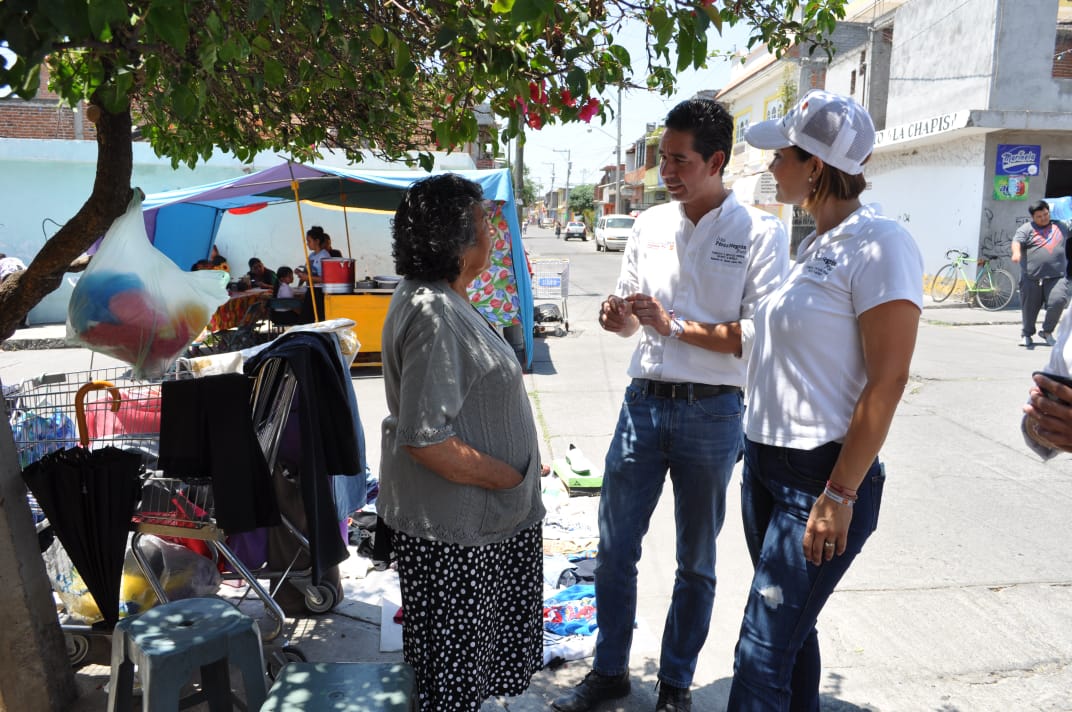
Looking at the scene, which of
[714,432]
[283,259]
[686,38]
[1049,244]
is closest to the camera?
[686,38]

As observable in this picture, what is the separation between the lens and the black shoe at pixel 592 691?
283 cm

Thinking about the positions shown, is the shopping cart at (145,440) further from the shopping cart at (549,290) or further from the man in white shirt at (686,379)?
the shopping cart at (549,290)

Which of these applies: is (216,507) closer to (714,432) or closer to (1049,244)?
(714,432)

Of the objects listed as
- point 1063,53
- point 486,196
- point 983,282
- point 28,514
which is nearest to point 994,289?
point 983,282

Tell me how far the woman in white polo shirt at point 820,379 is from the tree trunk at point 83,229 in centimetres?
211

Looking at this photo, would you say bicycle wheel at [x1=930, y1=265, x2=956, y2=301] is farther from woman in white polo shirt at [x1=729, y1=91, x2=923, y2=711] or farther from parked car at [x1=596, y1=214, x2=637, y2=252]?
parked car at [x1=596, y1=214, x2=637, y2=252]

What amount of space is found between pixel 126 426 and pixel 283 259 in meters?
14.1

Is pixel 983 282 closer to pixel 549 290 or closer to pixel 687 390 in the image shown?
pixel 549 290

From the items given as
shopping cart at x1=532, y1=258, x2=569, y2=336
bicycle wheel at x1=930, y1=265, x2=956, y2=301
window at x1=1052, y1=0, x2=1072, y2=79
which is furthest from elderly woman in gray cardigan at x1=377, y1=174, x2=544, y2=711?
window at x1=1052, y1=0, x2=1072, y2=79


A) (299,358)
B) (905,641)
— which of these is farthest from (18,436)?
(905,641)

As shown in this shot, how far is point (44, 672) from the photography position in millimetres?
2719

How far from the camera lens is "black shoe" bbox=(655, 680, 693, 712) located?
275cm

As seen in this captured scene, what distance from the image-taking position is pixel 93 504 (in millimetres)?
2783

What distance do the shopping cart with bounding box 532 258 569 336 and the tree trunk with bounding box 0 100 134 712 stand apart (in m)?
10.1
